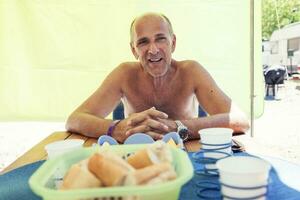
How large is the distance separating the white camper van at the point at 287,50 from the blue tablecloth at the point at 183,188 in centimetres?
1061

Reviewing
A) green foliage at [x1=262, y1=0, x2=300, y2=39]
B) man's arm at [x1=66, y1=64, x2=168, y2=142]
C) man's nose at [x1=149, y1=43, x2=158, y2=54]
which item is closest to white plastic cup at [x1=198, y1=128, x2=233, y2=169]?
man's arm at [x1=66, y1=64, x2=168, y2=142]

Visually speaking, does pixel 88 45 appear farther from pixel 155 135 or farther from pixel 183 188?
pixel 183 188

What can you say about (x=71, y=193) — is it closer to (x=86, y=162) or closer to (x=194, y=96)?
(x=86, y=162)

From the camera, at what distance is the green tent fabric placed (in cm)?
216

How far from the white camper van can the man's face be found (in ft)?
32.2

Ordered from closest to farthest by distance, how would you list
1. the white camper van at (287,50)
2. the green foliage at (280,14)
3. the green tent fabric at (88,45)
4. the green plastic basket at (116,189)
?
1. the green plastic basket at (116,189)
2. the green tent fabric at (88,45)
3. the white camper van at (287,50)
4. the green foliage at (280,14)

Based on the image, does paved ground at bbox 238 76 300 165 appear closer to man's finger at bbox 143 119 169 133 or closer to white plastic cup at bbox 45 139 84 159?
man's finger at bbox 143 119 169 133

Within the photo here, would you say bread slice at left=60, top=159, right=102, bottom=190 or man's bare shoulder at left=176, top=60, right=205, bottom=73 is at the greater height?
man's bare shoulder at left=176, top=60, right=205, bottom=73

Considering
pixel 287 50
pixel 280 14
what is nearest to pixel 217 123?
pixel 287 50

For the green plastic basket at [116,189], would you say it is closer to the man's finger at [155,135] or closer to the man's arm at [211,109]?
the man's finger at [155,135]

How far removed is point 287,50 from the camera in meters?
11.7

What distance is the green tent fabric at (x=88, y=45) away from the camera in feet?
7.09

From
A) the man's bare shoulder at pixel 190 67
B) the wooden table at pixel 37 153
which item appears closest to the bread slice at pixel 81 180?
the wooden table at pixel 37 153

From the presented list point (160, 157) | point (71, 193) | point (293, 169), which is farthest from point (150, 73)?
point (71, 193)
